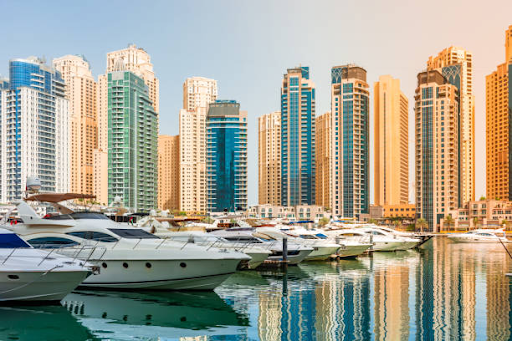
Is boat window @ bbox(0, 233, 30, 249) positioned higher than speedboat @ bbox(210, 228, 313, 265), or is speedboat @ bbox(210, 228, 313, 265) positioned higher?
boat window @ bbox(0, 233, 30, 249)

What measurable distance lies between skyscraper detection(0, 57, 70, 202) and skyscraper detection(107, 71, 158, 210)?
13.2 meters

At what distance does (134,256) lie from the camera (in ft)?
70.7

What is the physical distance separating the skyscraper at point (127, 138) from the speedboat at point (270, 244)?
4602 inches

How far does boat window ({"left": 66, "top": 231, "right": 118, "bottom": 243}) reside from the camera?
22.3 metres

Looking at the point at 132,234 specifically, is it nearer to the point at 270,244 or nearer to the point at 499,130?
the point at 270,244

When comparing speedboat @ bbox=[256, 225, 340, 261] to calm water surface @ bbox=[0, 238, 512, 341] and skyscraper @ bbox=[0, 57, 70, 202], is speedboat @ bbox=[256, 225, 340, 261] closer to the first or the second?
calm water surface @ bbox=[0, 238, 512, 341]

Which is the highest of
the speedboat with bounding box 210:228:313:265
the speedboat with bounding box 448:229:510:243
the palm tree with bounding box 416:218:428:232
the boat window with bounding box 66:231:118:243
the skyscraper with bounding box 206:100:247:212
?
the skyscraper with bounding box 206:100:247:212

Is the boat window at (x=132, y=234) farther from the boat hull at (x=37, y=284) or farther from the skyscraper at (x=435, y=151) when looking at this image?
the skyscraper at (x=435, y=151)

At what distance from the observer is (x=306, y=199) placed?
609ft

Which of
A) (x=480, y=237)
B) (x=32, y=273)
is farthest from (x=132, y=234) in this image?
(x=480, y=237)

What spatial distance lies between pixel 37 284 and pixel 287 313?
8.67 metres

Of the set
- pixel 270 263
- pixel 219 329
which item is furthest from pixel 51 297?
pixel 270 263

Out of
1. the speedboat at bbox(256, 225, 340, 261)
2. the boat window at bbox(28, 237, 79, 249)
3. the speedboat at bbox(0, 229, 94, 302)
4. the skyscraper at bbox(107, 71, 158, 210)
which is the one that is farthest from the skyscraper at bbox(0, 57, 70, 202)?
the speedboat at bbox(0, 229, 94, 302)

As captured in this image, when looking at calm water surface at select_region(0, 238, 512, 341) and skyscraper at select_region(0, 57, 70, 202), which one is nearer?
calm water surface at select_region(0, 238, 512, 341)
